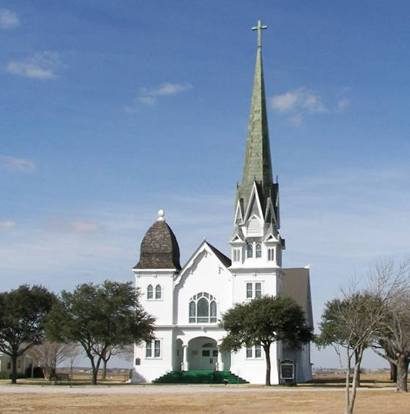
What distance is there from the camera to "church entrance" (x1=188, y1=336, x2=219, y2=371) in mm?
82188

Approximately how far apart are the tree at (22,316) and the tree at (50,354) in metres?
12.6

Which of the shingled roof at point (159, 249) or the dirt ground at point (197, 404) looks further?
the shingled roof at point (159, 249)

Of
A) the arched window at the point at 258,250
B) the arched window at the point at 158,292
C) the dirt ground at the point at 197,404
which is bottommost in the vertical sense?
the dirt ground at the point at 197,404

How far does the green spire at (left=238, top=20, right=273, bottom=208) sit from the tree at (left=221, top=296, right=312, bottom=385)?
595 inches

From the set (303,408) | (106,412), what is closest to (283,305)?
(303,408)

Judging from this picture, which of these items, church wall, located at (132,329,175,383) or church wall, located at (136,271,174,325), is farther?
church wall, located at (136,271,174,325)

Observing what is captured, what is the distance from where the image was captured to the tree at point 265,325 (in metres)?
70.2

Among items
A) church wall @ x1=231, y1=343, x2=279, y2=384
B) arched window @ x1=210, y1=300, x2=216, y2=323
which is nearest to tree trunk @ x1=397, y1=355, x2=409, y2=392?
church wall @ x1=231, y1=343, x2=279, y2=384

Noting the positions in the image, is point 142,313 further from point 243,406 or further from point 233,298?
point 243,406

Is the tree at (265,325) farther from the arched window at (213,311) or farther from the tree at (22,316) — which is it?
the tree at (22,316)

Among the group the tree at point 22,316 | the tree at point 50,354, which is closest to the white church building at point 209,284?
the tree at point 22,316

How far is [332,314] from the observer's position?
7619 centimetres

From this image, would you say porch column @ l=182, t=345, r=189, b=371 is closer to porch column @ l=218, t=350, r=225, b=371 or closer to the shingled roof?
porch column @ l=218, t=350, r=225, b=371

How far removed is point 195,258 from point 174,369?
1160cm
